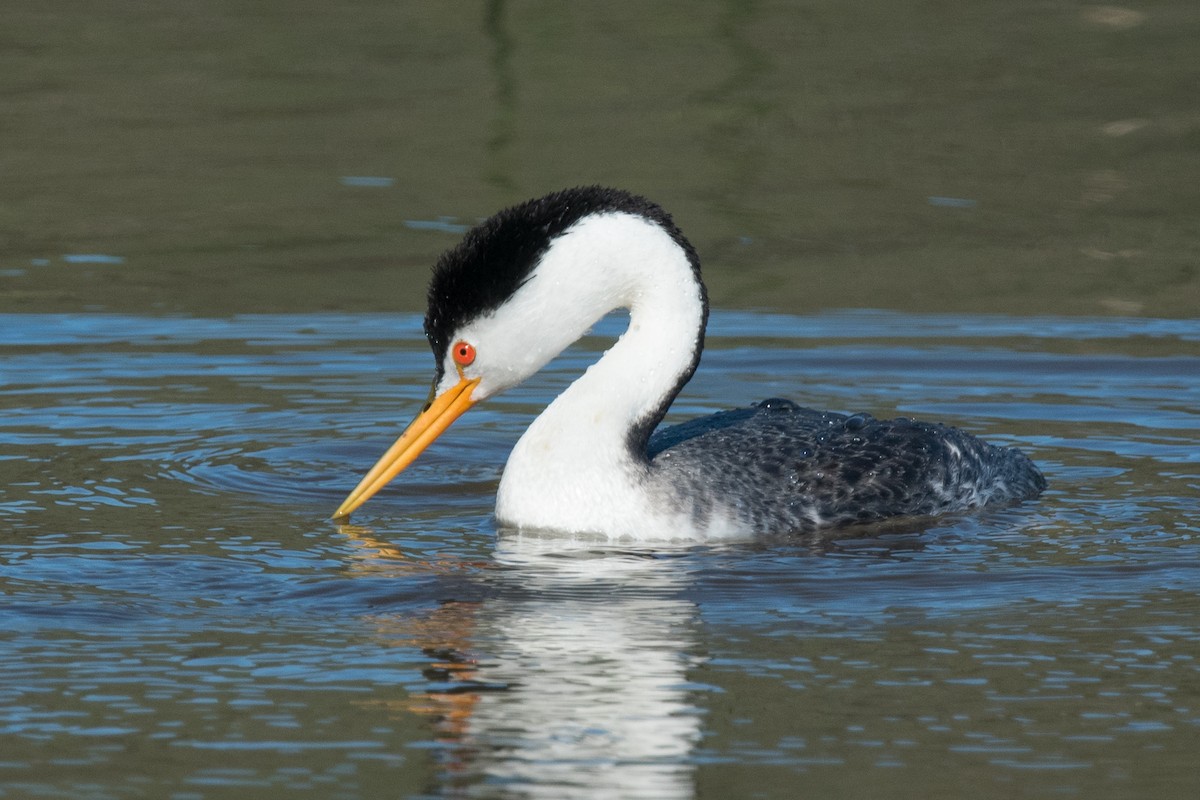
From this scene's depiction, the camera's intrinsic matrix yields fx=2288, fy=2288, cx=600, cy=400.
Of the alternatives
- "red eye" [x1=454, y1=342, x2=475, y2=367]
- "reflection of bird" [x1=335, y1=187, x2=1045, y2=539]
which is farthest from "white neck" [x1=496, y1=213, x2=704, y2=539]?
"red eye" [x1=454, y1=342, x2=475, y2=367]

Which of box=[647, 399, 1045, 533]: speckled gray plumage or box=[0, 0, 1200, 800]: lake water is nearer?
box=[0, 0, 1200, 800]: lake water

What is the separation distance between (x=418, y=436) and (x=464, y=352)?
487 mm

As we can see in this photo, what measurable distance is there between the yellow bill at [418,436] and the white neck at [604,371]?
0.31 m

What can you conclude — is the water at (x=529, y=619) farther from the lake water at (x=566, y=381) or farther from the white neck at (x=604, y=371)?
the white neck at (x=604, y=371)

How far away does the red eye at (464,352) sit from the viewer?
9.12m

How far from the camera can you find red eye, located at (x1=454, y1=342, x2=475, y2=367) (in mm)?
9117

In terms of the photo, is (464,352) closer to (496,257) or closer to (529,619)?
(496,257)

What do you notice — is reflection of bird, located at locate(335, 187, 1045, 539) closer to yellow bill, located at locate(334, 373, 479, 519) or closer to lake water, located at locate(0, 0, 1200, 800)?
yellow bill, located at locate(334, 373, 479, 519)

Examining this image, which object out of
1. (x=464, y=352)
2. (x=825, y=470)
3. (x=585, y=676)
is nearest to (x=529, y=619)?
(x=585, y=676)

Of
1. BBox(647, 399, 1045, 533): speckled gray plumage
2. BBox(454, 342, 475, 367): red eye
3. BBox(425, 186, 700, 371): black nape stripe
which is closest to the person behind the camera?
BBox(425, 186, 700, 371): black nape stripe

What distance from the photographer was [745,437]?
9.77 meters

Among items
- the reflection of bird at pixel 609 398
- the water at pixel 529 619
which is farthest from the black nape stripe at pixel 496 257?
the water at pixel 529 619

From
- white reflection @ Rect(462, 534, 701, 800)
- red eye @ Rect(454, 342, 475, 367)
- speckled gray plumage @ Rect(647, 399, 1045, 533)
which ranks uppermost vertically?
red eye @ Rect(454, 342, 475, 367)

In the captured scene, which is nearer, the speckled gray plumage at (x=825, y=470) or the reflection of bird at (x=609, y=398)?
the reflection of bird at (x=609, y=398)
